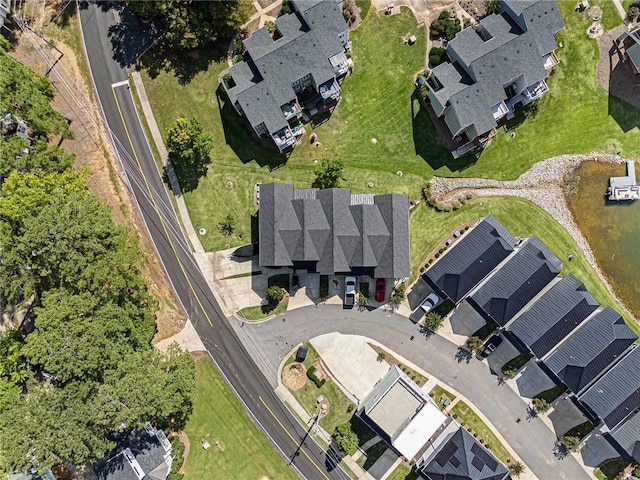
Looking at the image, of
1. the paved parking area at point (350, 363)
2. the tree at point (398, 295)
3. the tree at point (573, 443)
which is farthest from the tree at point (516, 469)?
the tree at point (398, 295)

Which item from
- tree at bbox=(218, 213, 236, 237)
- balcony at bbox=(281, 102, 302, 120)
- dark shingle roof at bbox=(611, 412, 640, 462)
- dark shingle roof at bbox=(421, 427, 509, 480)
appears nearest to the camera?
dark shingle roof at bbox=(421, 427, 509, 480)

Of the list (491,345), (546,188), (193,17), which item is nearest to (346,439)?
(491,345)

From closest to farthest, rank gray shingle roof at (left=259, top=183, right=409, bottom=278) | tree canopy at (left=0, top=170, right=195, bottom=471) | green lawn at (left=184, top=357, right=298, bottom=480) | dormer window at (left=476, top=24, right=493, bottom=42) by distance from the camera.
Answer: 1. tree canopy at (left=0, top=170, right=195, bottom=471)
2. gray shingle roof at (left=259, top=183, right=409, bottom=278)
3. dormer window at (left=476, top=24, right=493, bottom=42)
4. green lawn at (left=184, top=357, right=298, bottom=480)

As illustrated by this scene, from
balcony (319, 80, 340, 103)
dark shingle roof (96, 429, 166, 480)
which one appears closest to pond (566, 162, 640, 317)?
balcony (319, 80, 340, 103)

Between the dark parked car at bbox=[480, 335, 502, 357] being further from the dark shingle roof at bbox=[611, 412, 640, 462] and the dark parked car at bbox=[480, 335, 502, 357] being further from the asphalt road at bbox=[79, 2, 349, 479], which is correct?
the asphalt road at bbox=[79, 2, 349, 479]

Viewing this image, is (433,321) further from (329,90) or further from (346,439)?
(329,90)
